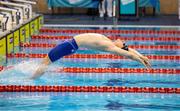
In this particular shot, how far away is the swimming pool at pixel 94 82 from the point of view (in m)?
6.37

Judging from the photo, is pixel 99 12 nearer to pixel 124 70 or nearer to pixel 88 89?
pixel 124 70

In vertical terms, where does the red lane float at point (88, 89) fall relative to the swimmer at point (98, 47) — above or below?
below

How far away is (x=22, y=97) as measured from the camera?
6.59m

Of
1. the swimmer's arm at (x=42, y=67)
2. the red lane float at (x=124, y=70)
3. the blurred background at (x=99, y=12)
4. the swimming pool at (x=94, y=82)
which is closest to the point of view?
the swimming pool at (x=94, y=82)

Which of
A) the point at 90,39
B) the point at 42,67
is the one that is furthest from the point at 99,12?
the point at 90,39

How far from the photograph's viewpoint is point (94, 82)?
7590mm

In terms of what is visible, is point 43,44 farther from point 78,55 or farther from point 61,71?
point 61,71

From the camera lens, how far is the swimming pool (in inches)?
251

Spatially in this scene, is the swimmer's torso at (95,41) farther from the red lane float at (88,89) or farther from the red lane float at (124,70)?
the red lane float at (124,70)

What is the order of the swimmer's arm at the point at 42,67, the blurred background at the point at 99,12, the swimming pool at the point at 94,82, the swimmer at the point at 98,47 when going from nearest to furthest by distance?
the swimming pool at the point at 94,82, the swimmer at the point at 98,47, the swimmer's arm at the point at 42,67, the blurred background at the point at 99,12

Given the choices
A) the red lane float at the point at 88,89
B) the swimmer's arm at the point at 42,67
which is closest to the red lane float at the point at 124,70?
the swimmer's arm at the point at 42,67

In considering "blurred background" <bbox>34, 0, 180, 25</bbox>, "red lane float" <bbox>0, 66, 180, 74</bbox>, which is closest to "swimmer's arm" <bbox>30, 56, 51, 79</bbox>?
"red lane float" <bbox>0, 66, 180, 74</bbox>

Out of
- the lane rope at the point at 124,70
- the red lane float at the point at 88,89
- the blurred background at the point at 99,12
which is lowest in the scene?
the red lane float at the point at 88,89

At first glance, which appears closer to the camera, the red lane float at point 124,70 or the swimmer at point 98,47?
the swimmer at point 98,47
